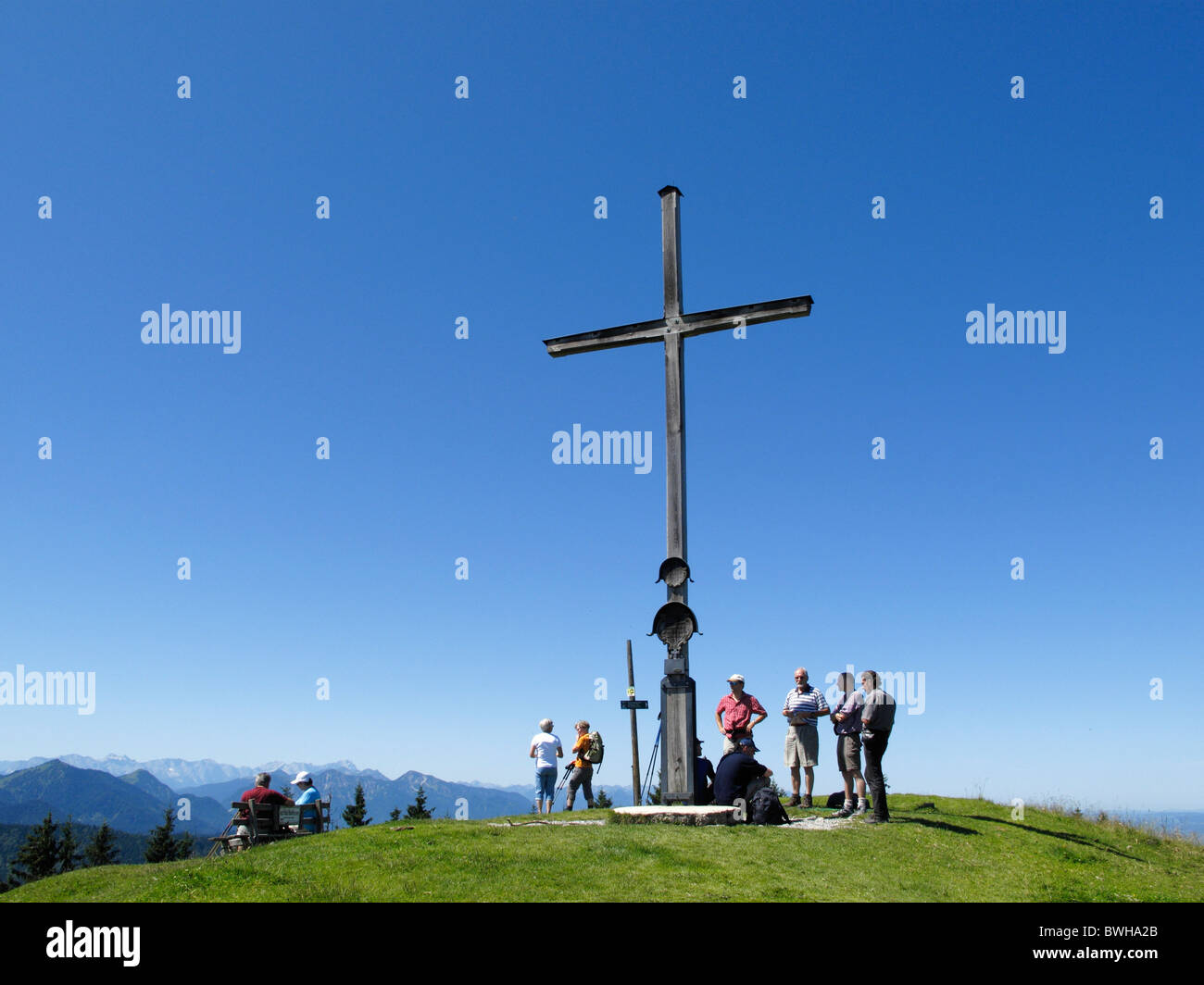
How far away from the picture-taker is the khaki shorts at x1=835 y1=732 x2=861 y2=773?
13180 mm

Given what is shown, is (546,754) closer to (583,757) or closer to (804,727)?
(583,757)

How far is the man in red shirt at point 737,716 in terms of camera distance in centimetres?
1426

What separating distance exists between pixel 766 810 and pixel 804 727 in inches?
131

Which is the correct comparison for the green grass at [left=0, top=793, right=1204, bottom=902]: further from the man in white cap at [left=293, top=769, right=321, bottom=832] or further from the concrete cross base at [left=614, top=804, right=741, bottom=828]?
the man in white cap at [left=293, top=769, right=321, bottom=832]

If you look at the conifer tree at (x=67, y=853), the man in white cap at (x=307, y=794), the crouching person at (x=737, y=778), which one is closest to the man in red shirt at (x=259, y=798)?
the man in white cap at (x=307, y=794)

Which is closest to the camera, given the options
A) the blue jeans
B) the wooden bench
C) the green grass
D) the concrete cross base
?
the green grass

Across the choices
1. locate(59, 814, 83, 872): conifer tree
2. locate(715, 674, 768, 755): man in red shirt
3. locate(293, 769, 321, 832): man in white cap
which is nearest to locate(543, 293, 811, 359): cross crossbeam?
locate(715, 674, 768, 755): man in red shirt

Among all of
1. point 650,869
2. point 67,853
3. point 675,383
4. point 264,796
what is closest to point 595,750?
point 264,796

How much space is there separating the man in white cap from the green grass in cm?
310

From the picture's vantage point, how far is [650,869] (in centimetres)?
848
